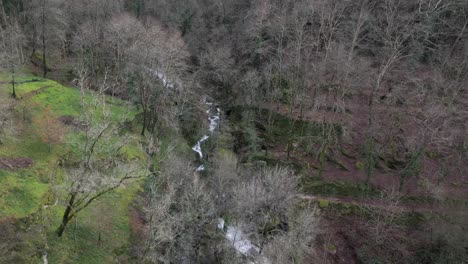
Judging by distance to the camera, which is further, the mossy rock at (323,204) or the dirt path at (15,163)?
the mossy rock at (323,204)

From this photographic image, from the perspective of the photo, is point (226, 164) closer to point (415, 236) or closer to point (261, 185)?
point (261, 185)

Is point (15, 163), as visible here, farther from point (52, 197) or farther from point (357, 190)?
point (357, 190)

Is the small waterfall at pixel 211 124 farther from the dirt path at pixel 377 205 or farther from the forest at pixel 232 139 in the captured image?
the dirt path at pixel 377 205

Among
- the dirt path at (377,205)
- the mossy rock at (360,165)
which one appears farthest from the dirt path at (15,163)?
the mossy rock at (360,165)

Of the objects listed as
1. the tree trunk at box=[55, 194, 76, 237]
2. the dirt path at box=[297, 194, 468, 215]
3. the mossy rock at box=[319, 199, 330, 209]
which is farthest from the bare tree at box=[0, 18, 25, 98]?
the mossy rock at box=[319, 199, 330, 209]

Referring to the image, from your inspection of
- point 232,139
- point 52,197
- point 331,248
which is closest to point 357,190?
point 331,248

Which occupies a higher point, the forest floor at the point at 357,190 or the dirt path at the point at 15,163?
the dirt path at the point at 15,163
